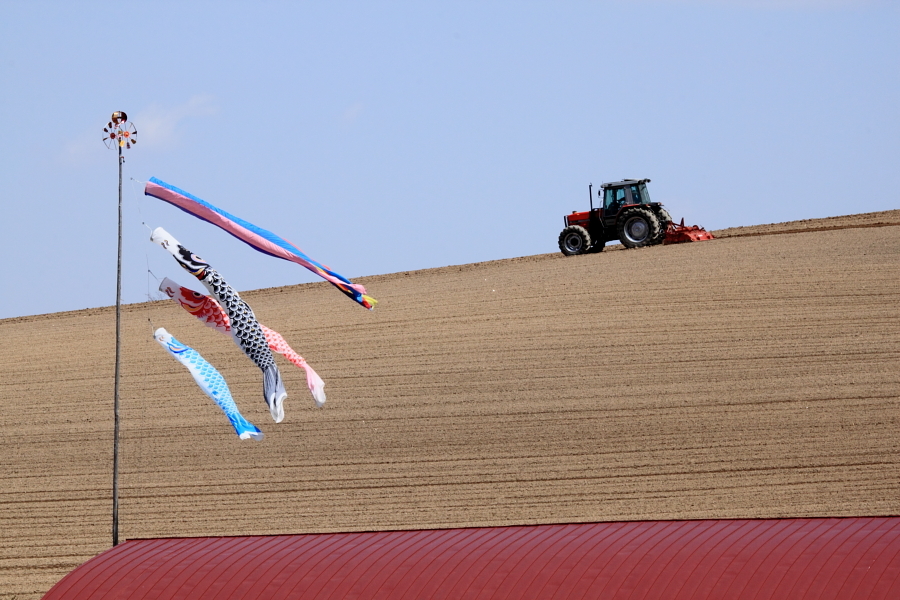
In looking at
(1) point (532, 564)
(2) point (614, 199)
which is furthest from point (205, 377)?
(2) point (614, 199)

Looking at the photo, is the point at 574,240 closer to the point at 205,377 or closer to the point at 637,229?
the point at 637,229

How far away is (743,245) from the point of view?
36.9 meters

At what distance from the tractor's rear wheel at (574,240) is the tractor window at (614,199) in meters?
1.10

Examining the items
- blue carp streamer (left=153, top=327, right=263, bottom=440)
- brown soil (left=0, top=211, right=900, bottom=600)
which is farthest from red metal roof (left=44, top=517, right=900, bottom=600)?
brown soil (left=0, top=211, right=900, bottom=600)

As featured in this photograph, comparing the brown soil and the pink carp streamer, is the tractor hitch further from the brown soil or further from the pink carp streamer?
the pink carp streamer

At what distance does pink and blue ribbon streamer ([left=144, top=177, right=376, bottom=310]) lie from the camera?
13195mm

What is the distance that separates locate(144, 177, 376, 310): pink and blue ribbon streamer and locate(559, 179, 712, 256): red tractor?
2395 cm

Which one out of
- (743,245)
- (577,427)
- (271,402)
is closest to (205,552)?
(271,402)

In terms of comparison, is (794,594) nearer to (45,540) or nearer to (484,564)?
(484,564)

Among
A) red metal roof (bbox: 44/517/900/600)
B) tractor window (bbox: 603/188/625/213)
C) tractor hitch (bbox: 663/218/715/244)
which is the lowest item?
red metal roof (bbox: 44/517/900/600)

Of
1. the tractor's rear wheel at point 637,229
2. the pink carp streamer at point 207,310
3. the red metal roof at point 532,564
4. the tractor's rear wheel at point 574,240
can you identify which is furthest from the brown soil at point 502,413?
the pink carp streamer at point 207,310

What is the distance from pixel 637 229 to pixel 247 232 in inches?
1000

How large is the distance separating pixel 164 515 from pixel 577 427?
7833mm

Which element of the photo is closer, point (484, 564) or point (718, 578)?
point (718, 578)
